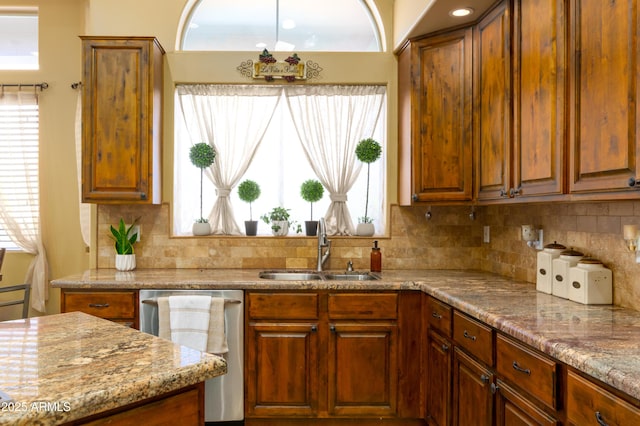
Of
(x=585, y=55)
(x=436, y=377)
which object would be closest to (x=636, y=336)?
(x=585, y=55)

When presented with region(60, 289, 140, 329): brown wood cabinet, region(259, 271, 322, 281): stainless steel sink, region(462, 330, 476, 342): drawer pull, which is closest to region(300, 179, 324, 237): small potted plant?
region(259, 271, 322, 281): stainless steel sink

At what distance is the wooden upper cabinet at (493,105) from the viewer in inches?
98.9

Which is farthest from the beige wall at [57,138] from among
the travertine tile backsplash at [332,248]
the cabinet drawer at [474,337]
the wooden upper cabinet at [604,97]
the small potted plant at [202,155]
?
the wooden upper cabinet at [604,97]

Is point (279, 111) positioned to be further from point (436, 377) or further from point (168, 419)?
point (168, 419)

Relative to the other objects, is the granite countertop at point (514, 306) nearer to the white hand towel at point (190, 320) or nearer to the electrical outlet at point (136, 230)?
the white hand towel at point (190, 320)

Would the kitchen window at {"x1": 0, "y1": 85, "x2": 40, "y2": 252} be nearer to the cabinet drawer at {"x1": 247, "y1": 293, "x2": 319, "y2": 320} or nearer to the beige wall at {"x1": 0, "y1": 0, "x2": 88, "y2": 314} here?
the beige wall at {"x1": 0, "y1": 0, "x2": 88, "y2": 314}

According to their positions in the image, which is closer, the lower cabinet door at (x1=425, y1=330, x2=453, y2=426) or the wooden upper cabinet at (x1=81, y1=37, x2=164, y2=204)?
the lower cabinet door at (x1=425, y1=330, x2=453, y2=426)

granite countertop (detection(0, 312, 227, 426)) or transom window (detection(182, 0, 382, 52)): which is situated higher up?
transom window (detection(182, 0, 382, 52))

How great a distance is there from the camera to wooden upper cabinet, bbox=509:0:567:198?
2.02 meters

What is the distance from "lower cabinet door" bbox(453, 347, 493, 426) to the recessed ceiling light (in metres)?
1.96

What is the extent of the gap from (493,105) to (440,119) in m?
0.51

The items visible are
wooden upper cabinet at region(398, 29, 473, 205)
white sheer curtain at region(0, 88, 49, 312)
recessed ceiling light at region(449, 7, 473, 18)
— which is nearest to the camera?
recessed ceiling light at region(449, 7, 473, 18)

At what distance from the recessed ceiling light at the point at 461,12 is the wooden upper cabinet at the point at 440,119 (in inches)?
7.5

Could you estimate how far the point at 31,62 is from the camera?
14.4 ft
